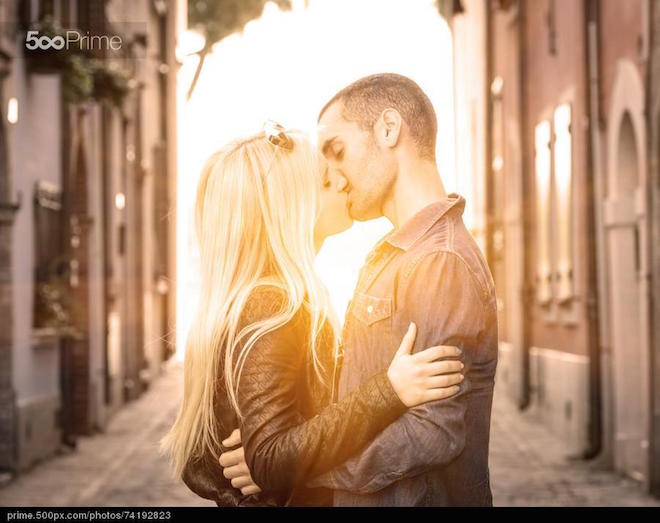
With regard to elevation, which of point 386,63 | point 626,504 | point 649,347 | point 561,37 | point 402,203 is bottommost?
point 626,504

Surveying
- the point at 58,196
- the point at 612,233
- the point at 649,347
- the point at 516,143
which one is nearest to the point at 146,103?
the point at 516,143

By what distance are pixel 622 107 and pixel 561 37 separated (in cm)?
379

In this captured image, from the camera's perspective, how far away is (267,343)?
3031 mm

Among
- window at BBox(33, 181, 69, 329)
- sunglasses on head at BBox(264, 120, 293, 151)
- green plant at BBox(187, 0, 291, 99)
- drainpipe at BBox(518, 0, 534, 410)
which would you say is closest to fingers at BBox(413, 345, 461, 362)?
sunglasses on head at BBox(264, 120, 293, 151)

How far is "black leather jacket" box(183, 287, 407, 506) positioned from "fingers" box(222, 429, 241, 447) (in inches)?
1.1

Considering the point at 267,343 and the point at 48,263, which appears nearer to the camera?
the point at 267,343

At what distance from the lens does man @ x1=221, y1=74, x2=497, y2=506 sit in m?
2.89

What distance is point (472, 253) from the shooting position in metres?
2.96

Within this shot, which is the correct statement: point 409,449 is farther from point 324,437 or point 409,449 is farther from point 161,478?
point 161,478

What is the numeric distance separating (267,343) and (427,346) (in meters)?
0.35

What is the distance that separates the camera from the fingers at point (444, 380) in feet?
9.41

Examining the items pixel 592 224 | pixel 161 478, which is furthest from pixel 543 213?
pixel 161 478

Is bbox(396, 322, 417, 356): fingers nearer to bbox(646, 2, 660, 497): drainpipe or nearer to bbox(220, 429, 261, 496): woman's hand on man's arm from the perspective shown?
bbox(220, 429, 261, 496): woman's hand on man's arm

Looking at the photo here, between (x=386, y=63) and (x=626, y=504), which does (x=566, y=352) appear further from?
(x=386, y=63)
